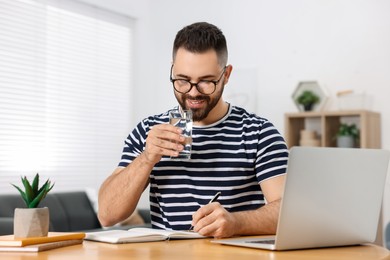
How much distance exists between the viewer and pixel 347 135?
16.1ft

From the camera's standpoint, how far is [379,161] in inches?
64.7

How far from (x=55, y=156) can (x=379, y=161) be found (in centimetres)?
397

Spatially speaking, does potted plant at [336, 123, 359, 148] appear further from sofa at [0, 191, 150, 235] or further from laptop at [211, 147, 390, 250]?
laptop at [211, 147, 390, 250]

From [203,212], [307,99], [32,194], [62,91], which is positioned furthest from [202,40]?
[62,91]

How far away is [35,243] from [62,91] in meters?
3.88

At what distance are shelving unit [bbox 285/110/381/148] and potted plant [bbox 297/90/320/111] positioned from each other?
0.10 meters

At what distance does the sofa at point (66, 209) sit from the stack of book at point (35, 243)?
9.66ft

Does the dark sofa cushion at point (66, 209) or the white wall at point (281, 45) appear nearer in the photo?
the dark sofa cushion at point (66, 209)

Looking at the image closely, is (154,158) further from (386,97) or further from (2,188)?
(386,97)

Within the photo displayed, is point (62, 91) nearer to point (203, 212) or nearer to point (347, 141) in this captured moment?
point (347, 141)

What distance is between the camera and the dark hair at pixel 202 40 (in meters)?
2.09

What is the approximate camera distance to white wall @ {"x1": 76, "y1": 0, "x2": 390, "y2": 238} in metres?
5.07

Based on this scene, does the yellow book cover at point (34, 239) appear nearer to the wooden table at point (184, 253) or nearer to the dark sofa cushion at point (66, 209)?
the wooden table at point (184, 253)

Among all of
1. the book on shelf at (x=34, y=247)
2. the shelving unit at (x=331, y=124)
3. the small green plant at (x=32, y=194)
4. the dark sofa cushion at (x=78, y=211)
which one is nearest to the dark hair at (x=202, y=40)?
the small green plant at (x=32, y=194)
